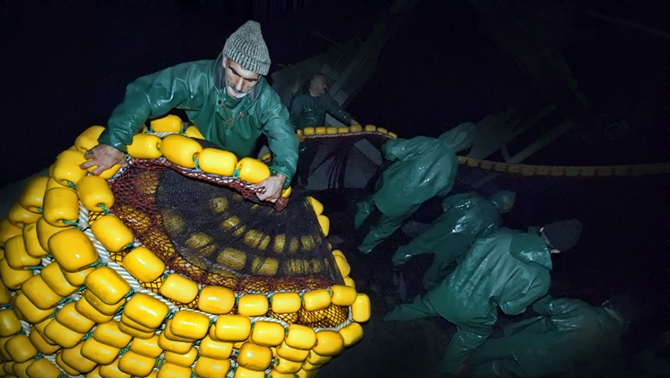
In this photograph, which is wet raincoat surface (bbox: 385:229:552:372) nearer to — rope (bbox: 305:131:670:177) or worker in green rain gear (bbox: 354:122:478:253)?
worker in green rain gear (bbox: 354:122:478:253)

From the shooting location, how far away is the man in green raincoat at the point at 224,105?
1.55 m

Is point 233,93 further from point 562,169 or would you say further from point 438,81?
point 438,81

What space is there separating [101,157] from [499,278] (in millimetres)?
2883

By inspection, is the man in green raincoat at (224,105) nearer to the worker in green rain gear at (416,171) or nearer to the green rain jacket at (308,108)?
the worker in green rain gear at (416,171)

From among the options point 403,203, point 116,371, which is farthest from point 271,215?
point 403,203

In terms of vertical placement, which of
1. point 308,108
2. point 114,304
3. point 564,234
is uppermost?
point 114,304

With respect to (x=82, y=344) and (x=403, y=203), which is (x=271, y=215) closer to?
(x=82, y=344)

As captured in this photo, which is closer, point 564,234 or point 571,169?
point 564,234

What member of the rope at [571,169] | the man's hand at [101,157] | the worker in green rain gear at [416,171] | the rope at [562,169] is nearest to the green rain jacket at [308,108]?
the rope at [562,169]

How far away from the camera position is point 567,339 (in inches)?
113

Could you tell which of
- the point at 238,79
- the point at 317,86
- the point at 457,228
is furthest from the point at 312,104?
the point at 238,79

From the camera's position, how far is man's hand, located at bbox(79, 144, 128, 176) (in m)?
1.54

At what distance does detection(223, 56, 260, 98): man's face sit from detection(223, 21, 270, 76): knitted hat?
44 mm

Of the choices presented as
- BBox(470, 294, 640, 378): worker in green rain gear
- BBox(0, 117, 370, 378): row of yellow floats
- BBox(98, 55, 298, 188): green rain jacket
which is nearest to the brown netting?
BBox(0, 117, 370, 378): row of yellow floats
